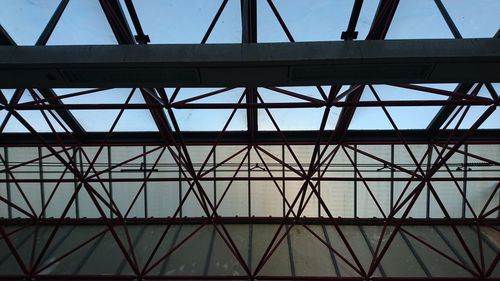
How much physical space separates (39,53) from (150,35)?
409 cm

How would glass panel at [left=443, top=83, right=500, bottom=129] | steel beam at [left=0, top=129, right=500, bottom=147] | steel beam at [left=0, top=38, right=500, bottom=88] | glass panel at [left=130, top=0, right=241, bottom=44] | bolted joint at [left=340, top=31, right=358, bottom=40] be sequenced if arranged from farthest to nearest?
steel beam at [left=0, top=129, right=500, bottom=147]
glass panel at [left=443, top=83, right=500, bottom=129]
glass panel at [left=130, top=0, right=241, bottom=44]
bolted joint at [left=340, top=31, right=358, bottom=40]
steel beam at [left=0, top=38, right=500, bottom=88]

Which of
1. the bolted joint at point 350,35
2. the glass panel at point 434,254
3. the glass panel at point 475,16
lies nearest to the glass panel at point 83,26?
the bolted joint at point 350,35

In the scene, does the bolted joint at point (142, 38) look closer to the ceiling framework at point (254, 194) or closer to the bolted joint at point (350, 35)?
the ceiling framework at point (254, 194)

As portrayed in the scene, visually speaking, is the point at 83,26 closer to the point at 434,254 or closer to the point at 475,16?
the point at 475,16

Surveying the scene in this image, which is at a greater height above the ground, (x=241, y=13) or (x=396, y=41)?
(x=241, y=13)

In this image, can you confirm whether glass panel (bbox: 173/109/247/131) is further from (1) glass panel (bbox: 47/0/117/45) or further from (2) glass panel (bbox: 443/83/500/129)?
(2) glass panel (bbox: 443/83/500/129)

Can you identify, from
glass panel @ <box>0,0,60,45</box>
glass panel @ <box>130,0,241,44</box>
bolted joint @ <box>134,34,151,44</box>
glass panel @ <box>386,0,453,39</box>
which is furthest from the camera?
bolted joint @ <box>134,34,151,44</box>

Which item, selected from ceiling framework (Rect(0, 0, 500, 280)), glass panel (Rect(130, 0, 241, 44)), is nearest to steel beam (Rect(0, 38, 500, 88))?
glass panel (Rect(130, 0, 241, 44))

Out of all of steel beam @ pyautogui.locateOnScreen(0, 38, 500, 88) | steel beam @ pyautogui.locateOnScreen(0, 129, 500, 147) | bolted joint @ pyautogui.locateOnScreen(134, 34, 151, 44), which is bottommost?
steel beam @ pyautogui.locateOnScreen(0, 38, 500, 88)

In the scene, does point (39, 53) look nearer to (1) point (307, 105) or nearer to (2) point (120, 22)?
(2) point (120, 22)

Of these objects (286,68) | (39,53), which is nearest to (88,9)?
(39,53)

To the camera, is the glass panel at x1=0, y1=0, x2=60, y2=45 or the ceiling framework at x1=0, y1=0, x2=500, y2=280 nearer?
the glass panel at x1=0, y1=0, x2=60, y2=45

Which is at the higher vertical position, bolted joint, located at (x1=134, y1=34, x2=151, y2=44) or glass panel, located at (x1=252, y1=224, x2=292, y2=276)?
bolted joint, located at (x1=134, y1=34, x2=151, y2=44)

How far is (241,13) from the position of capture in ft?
35.3
